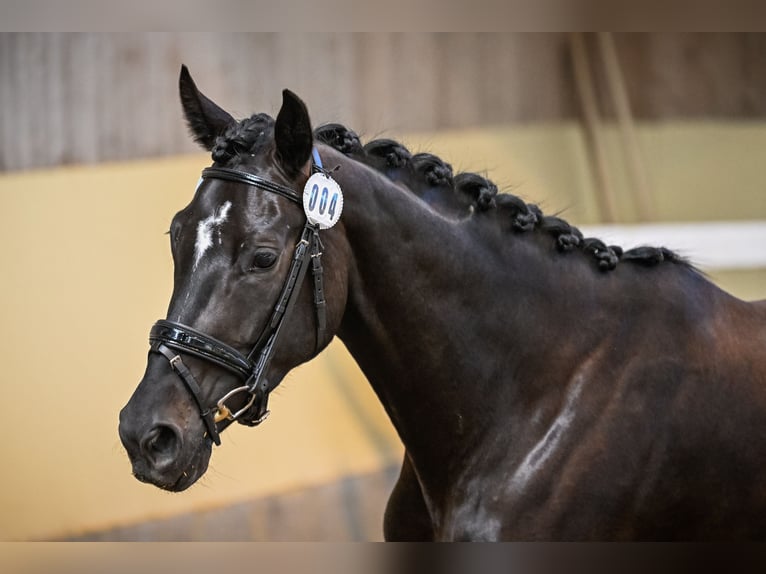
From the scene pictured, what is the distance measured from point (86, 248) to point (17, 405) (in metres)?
0.83

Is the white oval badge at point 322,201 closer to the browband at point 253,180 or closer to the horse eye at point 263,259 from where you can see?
the browband at point 253,180

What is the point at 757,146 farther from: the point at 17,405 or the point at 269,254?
the point at 17,405

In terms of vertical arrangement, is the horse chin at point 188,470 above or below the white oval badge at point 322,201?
below

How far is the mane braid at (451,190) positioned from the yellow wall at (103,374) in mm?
1930

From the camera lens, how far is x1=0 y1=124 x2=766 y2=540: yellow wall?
440 centimetres

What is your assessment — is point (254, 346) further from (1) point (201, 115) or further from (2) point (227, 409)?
(1) point (201, 115)

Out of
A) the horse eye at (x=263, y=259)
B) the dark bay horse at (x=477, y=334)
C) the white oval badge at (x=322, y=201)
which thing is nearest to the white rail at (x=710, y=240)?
the dark bay horse at (x=477, y=334)

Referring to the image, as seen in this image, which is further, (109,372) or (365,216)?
(109,372)

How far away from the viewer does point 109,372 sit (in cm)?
442

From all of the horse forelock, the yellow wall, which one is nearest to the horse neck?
the horse forelock

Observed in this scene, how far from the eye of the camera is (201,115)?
252cm

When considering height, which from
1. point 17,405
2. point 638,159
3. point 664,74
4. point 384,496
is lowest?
point 384,496

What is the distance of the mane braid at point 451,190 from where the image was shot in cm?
256

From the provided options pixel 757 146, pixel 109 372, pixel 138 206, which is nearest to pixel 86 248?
pixel 138 206
